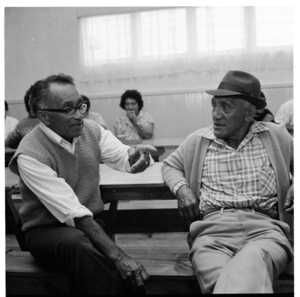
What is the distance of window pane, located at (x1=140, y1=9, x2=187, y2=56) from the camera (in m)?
1.86

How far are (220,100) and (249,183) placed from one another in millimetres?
413

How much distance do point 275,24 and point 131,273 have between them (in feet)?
4.00

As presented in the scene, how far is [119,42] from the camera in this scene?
1.89 m

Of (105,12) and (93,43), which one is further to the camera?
(93,43)

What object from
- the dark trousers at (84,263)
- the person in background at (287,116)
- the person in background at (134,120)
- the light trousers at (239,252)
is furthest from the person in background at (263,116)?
the person in background at (134,120)

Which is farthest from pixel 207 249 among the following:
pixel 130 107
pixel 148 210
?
pixel 130 107

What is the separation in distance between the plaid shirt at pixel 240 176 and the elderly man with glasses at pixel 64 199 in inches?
19.3

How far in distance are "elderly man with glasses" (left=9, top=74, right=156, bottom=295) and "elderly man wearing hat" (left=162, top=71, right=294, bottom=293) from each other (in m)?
0.36

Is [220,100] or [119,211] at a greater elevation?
[220,100]

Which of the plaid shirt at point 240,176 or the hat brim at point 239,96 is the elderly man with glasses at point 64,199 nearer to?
the plaid shirt at point 240,176

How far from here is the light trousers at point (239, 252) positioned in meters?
1.19

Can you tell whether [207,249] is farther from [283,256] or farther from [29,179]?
[29,179]
